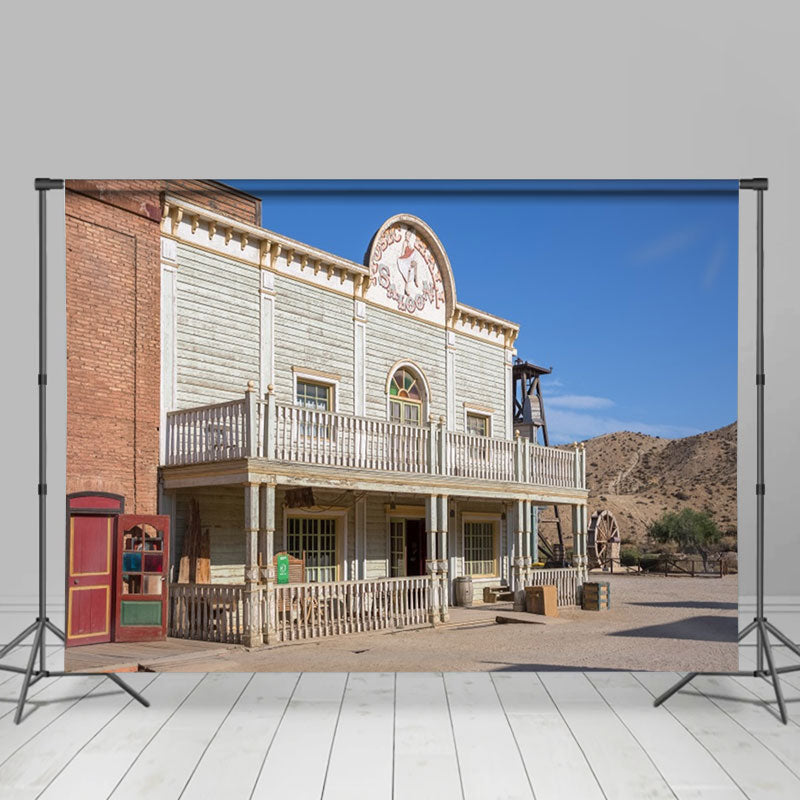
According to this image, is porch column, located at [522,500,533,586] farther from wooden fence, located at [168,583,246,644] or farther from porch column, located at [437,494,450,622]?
wooden fence, located at [168,583,246,644]

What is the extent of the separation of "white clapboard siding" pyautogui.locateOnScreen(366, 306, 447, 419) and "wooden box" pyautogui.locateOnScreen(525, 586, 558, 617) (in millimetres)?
2980

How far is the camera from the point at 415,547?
13141mm

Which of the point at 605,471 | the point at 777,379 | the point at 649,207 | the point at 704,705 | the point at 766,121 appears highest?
the point at 766,121

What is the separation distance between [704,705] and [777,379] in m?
3.72

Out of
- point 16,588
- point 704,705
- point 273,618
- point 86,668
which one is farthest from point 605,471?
point 16,588

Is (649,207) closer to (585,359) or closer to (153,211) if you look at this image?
(585,359)

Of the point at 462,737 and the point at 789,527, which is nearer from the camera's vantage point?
the point at 462,737

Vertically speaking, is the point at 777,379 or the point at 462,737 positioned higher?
the point at 777,379

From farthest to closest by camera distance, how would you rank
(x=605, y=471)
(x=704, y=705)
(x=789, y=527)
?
1. (x=789, y=527)
2. (x=605, y=471)
3. (x=704, y=705)

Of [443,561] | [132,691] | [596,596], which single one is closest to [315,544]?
[443,561]

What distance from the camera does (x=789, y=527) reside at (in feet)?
30.3

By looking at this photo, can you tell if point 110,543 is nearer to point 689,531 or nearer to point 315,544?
point 315,544

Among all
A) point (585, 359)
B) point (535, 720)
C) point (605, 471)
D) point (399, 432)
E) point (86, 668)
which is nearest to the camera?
point (535, 720)

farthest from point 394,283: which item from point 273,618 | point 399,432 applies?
point 273,618
